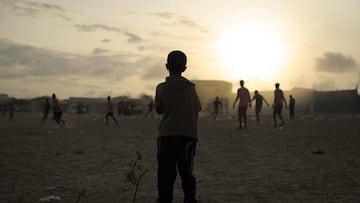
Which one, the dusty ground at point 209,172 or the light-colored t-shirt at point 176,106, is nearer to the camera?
the light-colored t-shirt at point 176,106

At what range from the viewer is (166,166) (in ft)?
16.9

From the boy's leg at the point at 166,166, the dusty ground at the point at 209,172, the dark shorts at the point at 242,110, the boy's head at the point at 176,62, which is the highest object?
the boy's head at the point at 176,62

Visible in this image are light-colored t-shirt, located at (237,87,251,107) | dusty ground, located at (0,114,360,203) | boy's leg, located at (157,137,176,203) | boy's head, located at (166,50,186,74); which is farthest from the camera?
light-colored t-shirt, located at (237,87,251,107)

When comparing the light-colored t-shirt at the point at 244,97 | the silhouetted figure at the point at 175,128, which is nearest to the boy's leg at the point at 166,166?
the silhouetted figure at the point at 175,128

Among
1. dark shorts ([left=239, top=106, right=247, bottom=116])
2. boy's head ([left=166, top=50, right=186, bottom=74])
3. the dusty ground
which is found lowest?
the dusty ground

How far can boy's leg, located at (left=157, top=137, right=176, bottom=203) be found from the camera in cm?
512

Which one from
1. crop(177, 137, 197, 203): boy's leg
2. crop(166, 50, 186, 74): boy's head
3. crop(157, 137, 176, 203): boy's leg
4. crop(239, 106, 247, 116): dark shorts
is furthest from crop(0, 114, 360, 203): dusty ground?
crop(239, 106, 247, 116): dark shorts

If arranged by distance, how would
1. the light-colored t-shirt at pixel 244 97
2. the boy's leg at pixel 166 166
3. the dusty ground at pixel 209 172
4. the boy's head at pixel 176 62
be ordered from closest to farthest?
the boy's leg at pixel 166 166 < the boy's head at pixel 176 62 < the dusty ground at pixel 209 172 < the light-colored t-shirt at pixel 244 97

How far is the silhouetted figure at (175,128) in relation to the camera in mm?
5125

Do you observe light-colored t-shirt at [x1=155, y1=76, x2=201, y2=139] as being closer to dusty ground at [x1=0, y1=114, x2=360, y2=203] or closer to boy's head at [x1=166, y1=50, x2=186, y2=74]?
boy's head at [x1=166, y1=50, x2=186, y2=74]

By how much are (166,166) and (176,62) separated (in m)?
1.09

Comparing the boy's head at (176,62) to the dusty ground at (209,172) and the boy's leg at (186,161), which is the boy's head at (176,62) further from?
the dusty ground at (209,172)

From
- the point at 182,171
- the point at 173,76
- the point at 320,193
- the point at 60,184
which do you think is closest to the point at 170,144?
the point at 182,171

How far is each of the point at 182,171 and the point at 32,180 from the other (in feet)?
12.6
